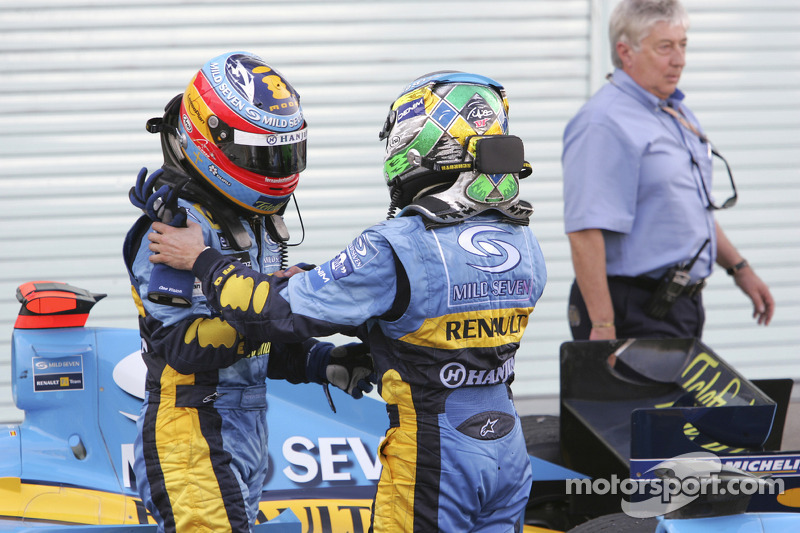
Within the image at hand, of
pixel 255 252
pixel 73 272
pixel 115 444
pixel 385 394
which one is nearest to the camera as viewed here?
pixel 385 394

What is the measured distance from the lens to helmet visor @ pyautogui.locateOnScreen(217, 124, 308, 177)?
6.93 feet

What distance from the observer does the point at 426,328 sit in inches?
74.0

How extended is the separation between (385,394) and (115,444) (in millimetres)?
1359

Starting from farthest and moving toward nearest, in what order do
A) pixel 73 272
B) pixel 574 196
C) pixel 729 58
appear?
pixel 729 58
pixel 73 272
pixel 574 196

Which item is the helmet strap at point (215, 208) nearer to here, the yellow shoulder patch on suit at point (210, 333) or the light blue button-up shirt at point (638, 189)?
the yellow shoulder patch on suit at point (210, 333)

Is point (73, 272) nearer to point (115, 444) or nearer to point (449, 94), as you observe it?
point (115, 444)

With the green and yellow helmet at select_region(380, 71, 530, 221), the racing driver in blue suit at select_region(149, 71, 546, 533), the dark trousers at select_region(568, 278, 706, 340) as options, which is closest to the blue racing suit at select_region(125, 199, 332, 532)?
the racing driver in blue suit at select_region(149, 71, 546, 533)

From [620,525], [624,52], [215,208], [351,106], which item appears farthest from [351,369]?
[351,106]

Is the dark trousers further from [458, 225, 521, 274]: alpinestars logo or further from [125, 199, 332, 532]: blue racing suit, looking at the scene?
[125, 199, 332, 532]: blue racing suit

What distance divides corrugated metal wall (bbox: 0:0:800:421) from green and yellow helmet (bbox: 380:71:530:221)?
348cm

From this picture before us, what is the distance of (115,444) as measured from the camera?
289cm

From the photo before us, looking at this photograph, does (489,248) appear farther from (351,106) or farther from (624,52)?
(351,106)

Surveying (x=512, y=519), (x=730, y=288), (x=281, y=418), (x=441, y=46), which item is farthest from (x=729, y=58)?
(x=512, y=519)

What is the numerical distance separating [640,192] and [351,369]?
1.68 metres
